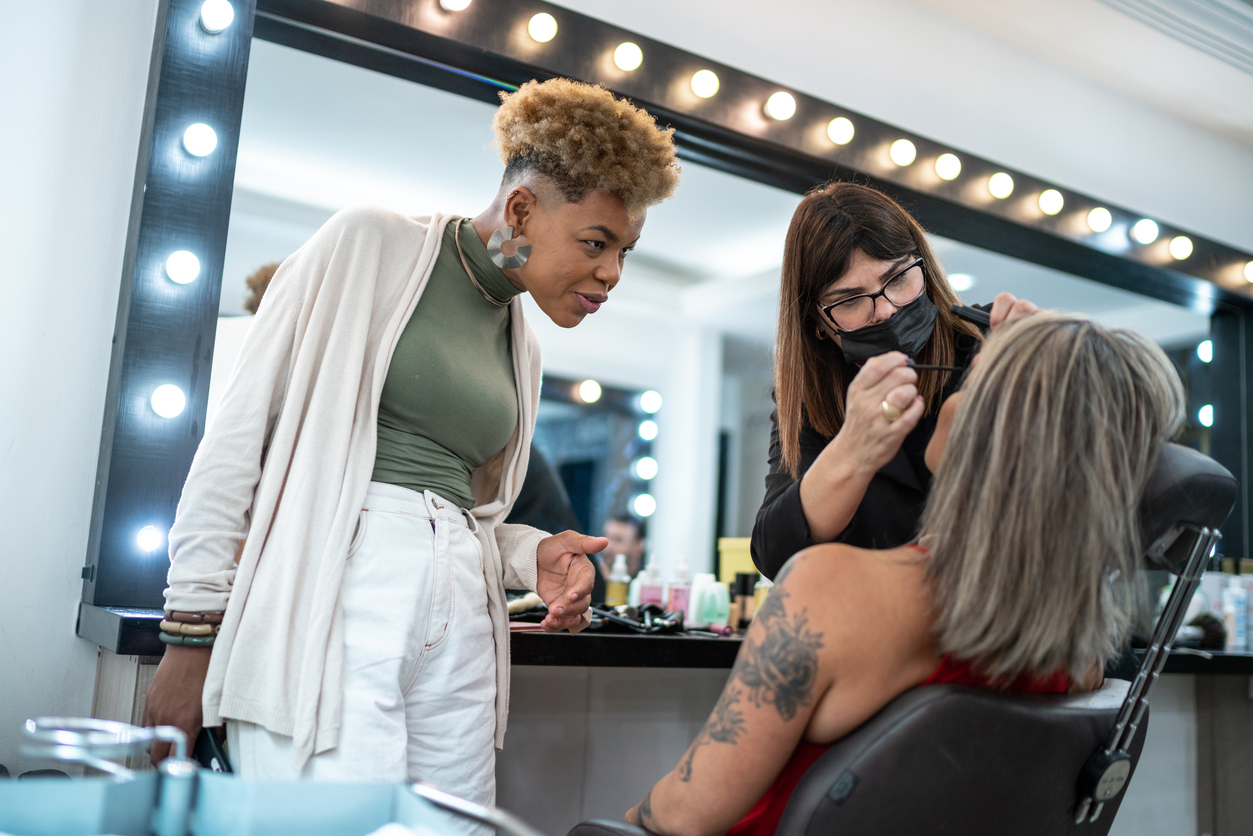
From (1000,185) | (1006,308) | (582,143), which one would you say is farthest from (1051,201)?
(582,143)

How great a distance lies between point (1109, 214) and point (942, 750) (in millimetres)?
2493

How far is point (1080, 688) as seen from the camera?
833 mm

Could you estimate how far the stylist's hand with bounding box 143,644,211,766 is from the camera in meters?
0.90

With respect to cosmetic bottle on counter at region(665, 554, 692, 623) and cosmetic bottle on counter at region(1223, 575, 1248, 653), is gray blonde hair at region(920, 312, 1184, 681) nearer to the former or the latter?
cosmetic bottle on counter at region(665, 554, 692, 623)

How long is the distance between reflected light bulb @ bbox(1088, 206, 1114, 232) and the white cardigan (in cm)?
231

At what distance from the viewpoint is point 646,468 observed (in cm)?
330

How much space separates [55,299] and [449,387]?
2.59ft

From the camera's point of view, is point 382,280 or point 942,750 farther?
point 382,280

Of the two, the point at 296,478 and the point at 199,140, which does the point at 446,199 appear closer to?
the point at 199,140

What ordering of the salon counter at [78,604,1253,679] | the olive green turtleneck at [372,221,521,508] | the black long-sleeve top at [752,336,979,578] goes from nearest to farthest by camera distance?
the olive green turtleneck at [372,221,521,508], the salon counter at [78,604,1253,679], the black long-sleeve top at [752,336,979,578]

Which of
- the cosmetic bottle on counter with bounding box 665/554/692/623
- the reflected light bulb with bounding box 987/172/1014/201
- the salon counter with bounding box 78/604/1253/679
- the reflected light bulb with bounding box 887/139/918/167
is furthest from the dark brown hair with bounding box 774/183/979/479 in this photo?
Result: the reflected light bulb with bounding box 987/172/1014/201

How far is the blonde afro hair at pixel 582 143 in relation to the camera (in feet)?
3.61

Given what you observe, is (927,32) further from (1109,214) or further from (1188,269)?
(1188,269)

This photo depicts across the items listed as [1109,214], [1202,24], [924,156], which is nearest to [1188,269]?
[1109,214]
